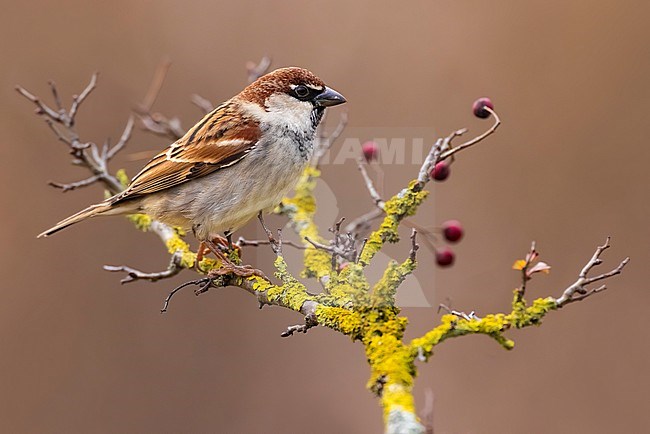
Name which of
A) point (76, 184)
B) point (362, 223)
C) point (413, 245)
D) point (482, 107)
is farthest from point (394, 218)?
point (76, 184)

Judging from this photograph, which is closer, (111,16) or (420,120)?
(420,120)

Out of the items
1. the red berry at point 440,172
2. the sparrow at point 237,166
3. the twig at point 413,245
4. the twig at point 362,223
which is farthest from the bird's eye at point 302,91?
the twig at point 413,245

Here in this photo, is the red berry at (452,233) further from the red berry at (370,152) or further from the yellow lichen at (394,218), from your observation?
the yellow lichen at (394,218)

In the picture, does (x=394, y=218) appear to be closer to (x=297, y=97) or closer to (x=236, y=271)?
(x=236, y=271)

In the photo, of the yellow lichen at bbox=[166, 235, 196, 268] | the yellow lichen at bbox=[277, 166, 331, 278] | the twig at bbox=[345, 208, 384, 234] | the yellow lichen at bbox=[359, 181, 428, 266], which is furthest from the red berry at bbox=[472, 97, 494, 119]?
the yellow lichen at bbox=[166, 235, 196, 268]

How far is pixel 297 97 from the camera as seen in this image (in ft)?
12.9

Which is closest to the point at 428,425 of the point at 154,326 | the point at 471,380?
the point at 471,380

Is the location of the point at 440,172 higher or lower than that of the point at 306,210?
lower

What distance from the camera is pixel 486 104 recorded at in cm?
329

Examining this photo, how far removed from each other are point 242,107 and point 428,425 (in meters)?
2.46

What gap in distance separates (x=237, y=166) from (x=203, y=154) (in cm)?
23

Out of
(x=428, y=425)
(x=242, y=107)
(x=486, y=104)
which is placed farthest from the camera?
(x=242, y=107)

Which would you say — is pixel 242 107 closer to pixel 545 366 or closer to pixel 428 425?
pixel 428 425

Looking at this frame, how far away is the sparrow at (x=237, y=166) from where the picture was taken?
375cm
